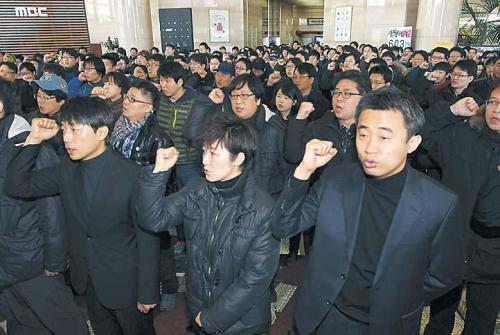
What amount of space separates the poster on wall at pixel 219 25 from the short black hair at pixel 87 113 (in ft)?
46.3

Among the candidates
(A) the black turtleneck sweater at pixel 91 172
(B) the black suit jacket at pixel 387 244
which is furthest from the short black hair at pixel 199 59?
(B) the black suit jacket at pixel 387 244

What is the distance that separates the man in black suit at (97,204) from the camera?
2.17 m

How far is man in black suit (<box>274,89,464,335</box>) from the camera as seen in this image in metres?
1.67

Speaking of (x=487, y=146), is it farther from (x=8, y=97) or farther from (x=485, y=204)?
(x=8, y=97)

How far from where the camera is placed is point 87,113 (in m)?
2.21

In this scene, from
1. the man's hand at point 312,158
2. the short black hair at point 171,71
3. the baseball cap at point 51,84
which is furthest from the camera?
the short black hair at point 171,71

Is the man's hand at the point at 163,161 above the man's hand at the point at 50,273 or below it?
above

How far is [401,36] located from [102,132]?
13110 mm

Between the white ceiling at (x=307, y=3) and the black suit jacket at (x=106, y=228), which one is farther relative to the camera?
the white ceiling at (x=307, y=3)

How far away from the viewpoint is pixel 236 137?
1871mm

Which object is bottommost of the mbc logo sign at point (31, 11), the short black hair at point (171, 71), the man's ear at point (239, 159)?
the man's ear at point (239, 159)

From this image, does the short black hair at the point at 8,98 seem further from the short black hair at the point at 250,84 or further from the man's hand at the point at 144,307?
the short black hair at the point at 250,84

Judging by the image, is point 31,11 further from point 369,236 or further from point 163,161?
point 369,236

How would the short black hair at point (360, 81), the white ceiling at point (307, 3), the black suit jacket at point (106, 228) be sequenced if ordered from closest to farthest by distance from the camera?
the black suit jacket at point (106, 228) < the short black hair at point (360, 81) < the white ceiling at point (307, 3)
